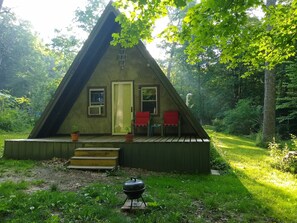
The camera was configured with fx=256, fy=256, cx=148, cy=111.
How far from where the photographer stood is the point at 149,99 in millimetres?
9242

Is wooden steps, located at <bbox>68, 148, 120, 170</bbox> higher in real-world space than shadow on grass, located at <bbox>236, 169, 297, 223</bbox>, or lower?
higher

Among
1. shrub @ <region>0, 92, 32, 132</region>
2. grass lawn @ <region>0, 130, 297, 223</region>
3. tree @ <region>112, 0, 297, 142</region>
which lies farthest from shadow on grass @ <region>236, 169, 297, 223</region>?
shrub @ <region>0, 92, 32, 132</region>

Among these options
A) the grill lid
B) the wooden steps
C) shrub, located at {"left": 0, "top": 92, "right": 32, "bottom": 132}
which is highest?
shrub, located at {"left": 0, "top": 92, "right": 32, "bottom": 132}

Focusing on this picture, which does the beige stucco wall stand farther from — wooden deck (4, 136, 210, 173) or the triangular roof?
wooden deck (4, 136, 210, 173)

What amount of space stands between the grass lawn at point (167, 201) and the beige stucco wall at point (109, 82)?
12.4 feet

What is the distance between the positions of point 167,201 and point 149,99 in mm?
5459

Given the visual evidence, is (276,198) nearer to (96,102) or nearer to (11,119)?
(96,102)

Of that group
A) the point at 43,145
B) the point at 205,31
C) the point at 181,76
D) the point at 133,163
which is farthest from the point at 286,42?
the point at 181,76

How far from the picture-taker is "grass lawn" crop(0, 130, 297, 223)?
3496 millimetres

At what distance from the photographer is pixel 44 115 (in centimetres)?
791

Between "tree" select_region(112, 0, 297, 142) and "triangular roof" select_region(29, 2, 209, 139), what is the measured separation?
2.55 metres

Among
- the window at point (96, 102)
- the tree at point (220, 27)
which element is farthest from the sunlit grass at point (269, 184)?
the window at point (96, 102)

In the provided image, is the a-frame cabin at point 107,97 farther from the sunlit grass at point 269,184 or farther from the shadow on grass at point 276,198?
the shadow on grass at point 276,198

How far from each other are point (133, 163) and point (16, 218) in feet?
12.0
